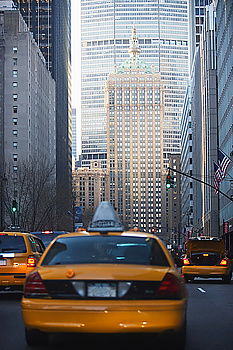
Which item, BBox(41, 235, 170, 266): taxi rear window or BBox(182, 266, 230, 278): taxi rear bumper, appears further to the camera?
BBox(182, 266, 230, 278): taxi rear bumper

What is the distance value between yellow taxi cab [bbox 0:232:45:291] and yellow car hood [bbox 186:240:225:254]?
10072mm

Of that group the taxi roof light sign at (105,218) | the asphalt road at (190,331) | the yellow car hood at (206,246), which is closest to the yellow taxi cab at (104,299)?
the asphalt road at (190,331)

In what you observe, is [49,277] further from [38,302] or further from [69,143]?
[69,143]

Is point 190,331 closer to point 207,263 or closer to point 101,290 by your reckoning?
point 101,290

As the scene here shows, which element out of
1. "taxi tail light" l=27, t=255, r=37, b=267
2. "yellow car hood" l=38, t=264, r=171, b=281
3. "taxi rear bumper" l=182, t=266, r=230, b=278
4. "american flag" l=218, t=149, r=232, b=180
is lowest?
"taxi rear bumper" l=182, t=266, r=230, b=278

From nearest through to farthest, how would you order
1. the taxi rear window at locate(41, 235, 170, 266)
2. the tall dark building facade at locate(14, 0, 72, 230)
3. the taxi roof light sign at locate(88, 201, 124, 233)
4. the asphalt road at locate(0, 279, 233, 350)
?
the taxi rear window at locate(41, 235, 170, 266) → the asphalt road at locate(0, 279, 233, 350) → the taxi roof light sign at locate(88, 201, 124, 233) → the tall dark building facade at locate(14, 0, 72, 230)

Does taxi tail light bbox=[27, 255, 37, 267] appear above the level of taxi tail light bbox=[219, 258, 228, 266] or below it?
above

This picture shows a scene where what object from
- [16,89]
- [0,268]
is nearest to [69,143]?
[16,89]

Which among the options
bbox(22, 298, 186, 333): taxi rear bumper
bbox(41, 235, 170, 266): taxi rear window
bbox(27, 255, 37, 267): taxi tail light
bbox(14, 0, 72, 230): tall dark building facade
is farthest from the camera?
bbox(14, 0, 72, 230): tall dark building facade

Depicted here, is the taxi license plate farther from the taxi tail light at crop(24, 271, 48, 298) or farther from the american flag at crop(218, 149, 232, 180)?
the american flag at crop(218, 149, 232, 180)

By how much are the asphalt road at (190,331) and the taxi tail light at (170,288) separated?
2.00 feet

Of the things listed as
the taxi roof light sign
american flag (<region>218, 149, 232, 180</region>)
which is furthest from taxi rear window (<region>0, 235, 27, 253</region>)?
american flag (<region>218, 149, 232, 180</region>)

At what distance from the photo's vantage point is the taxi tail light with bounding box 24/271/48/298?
848 cm

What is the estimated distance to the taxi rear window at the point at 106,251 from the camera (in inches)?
357
